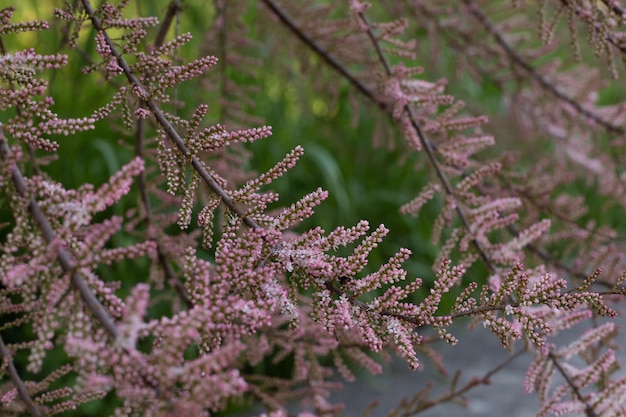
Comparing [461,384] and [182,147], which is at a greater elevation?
[182,147]

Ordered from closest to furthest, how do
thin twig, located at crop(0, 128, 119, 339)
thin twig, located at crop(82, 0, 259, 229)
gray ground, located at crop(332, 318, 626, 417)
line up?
thin twig, located at crop(0, 128, 119, 339) < thin twig, located at crop(82, 0, 259, 229) < gray ground, located at crop(332, 318, 626, 417)

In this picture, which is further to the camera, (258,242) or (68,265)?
(258,242)

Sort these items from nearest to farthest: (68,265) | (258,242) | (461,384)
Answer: (68,265), (258,242), (461,384)

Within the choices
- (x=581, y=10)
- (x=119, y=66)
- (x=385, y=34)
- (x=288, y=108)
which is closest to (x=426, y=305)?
(x=119, y=66)

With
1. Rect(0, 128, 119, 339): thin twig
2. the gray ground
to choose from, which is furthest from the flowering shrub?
the gray ground

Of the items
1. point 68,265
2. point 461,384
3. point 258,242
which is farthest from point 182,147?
point 461,384

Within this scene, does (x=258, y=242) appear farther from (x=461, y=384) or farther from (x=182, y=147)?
(x=461, y=384)

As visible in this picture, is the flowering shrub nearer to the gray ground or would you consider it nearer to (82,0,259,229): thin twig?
(82,0,259,229): thin twig

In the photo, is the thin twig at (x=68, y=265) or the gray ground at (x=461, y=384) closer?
the thin twig at (x=68, y=265)

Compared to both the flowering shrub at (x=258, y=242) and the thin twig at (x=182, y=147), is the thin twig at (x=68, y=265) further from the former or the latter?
the thin twig at (x=182, y=147)

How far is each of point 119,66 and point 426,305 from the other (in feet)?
1.37

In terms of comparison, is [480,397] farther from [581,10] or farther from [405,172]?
[581,10]

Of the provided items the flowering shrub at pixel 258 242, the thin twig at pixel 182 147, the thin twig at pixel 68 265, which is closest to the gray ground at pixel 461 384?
the flowering shrub at pixel 258 242

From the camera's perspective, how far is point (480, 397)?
2699 millimetres
